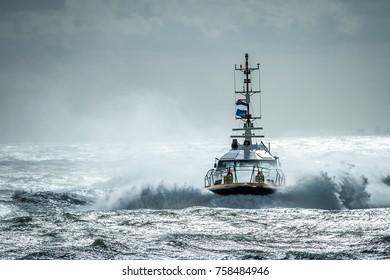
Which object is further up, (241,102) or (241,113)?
(241,102)

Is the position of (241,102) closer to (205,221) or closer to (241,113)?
(241,113)

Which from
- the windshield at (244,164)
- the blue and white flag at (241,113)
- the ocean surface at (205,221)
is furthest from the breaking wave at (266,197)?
the blue and white flag at (241,113)

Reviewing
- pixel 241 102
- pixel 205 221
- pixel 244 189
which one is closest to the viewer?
pixel 205 221

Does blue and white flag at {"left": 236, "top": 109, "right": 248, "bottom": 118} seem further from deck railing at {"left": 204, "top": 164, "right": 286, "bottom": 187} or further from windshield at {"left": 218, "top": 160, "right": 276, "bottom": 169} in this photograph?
windshield at {"left": 218, "top": 160, "right": 276, "bottom": 169}

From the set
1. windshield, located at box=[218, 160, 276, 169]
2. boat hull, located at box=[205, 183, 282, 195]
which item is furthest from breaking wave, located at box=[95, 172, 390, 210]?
windshield, located at box=[218, 160, 276, 169]

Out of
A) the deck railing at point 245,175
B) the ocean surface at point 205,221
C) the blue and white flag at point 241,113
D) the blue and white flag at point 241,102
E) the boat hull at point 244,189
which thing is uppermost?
the blue and white flag at point 241,102

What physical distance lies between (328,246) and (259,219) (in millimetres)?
4616

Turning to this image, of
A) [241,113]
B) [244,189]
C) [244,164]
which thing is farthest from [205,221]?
[241,113]

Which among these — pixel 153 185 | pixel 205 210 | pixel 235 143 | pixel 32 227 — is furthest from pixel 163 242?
pixel 235 143

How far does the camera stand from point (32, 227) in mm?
17203

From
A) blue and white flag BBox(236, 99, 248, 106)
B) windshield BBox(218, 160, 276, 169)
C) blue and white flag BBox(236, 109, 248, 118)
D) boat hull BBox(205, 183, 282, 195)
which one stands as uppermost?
blue and white flag BBox(236, 99, 248, 106)

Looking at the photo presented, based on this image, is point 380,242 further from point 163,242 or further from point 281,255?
point 163,242

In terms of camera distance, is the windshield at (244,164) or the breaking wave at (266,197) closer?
the breaking wave at (266,197)

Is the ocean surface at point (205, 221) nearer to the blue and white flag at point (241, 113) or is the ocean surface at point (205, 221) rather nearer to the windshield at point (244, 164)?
the windshield at point (244, 164)
